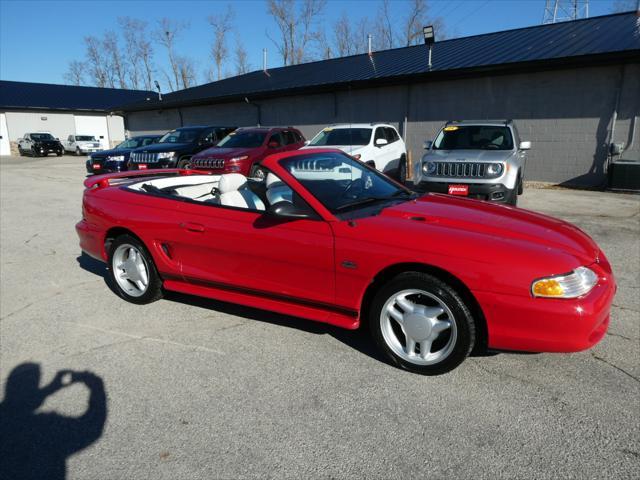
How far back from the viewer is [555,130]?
12938 mm

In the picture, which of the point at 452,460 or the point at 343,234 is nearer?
the point at 452,460

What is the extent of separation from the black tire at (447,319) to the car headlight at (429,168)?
598 centimetres

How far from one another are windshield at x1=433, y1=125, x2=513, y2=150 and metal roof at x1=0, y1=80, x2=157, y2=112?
118 ft

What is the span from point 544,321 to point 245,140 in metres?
10.4

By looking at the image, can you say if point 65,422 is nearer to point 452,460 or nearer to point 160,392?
point 160,392

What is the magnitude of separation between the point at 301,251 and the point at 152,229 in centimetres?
159

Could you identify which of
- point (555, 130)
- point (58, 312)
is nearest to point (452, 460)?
point (58, 312)

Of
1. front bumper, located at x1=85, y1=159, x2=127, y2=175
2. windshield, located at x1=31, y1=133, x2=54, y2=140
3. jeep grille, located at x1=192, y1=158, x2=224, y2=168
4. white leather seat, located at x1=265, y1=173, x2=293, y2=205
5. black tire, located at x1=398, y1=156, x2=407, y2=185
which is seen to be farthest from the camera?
windshield, located at x1=31, y1=133, x2=54, y2=140

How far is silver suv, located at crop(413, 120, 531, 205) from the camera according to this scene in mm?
7949

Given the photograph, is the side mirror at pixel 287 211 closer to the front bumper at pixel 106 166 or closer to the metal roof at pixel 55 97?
the front bumper at pixel 106 166

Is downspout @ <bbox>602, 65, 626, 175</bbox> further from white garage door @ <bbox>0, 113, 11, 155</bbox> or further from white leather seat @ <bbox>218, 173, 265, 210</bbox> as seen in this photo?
white garage door @ <bbox>0, 113, 11, 155</bbox>

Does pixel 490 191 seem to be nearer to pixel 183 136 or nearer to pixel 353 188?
pixel 353 188

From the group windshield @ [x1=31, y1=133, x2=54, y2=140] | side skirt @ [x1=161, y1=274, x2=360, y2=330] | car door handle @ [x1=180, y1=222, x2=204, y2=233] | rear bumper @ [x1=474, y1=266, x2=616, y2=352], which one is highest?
windshield @ [x1=31, y1=133, x2=54, y2=140]

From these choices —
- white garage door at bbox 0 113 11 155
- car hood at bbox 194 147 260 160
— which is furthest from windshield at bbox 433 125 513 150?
white garage door at bbox 0 113 11 155
